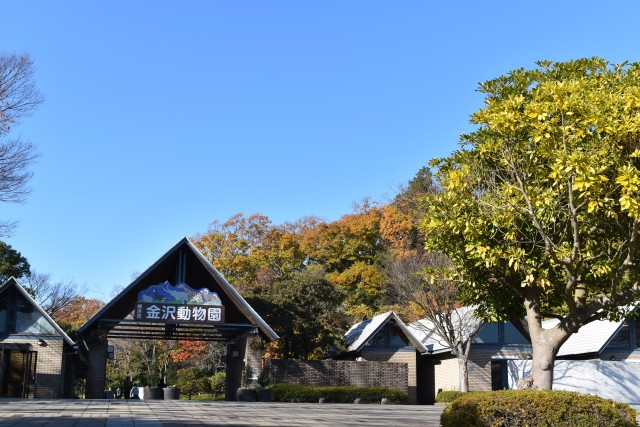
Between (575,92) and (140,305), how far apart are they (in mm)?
17409

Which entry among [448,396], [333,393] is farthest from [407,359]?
[333,393]

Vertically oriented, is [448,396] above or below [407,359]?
below

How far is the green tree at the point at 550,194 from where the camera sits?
409 inches

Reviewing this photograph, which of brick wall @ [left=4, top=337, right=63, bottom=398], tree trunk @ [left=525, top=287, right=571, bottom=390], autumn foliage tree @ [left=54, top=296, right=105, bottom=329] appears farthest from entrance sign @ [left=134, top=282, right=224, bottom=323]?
autumn foliage tree @ [left=54, top=296, right=105, bottom=329]

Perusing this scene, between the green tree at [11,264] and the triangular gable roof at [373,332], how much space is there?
22310 millimetres

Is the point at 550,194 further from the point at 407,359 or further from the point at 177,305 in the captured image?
the point at 407,359

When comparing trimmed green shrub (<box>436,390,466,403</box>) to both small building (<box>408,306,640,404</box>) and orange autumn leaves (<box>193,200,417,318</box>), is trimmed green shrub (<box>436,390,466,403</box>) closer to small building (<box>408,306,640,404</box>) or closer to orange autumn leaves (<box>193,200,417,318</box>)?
small building (<box>408,306,640,404</box>)

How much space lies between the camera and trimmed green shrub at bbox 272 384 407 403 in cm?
2508

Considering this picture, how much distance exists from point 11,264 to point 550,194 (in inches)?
1503

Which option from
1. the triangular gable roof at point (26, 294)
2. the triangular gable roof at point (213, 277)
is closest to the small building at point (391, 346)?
the triangular gable roof at point (213, 277)

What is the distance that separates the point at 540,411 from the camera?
30.8ft

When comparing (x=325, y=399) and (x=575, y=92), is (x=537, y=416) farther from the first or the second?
(x=325, y=399)

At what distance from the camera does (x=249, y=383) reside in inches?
1028

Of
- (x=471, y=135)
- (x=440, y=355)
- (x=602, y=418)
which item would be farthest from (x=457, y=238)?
(x=440, y=355)
